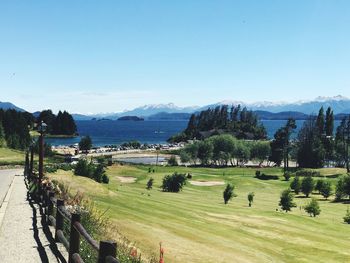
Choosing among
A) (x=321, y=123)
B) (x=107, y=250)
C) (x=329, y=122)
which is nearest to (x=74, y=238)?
(x=107, y=250)

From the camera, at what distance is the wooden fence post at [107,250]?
8.77 m

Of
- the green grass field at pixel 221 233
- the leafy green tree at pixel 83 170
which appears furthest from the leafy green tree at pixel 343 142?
the leafy green tree at pixel 83 170

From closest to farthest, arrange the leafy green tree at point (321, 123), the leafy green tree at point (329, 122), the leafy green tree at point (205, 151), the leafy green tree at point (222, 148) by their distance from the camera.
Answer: the leafy green tree at point (205, 151), the leafy green tree at point (222, 148), the leafy green tree at point (321, 123), the leafy green tree at point (329, 122)

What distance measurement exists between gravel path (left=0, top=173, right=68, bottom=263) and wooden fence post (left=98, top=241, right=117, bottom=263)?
254 inches

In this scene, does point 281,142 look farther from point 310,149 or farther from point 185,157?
point 185,157

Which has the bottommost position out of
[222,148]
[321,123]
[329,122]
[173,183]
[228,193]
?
[228,193]

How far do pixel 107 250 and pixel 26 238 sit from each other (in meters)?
10.7

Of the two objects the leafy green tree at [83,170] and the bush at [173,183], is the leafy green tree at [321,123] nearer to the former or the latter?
the bush at [173,183]

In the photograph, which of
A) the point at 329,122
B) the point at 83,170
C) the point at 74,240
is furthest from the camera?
the point at 329,122

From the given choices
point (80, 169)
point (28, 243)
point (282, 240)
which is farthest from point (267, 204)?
point (28, 243)

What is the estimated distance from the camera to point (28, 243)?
57.2ft

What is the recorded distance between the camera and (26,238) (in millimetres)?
18297

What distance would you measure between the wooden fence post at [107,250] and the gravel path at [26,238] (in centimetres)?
646

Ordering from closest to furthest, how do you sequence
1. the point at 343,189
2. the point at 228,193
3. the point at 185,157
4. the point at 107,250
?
the point at 107,250
the point at 228,193
the point at 343,189
the point at 185,157
